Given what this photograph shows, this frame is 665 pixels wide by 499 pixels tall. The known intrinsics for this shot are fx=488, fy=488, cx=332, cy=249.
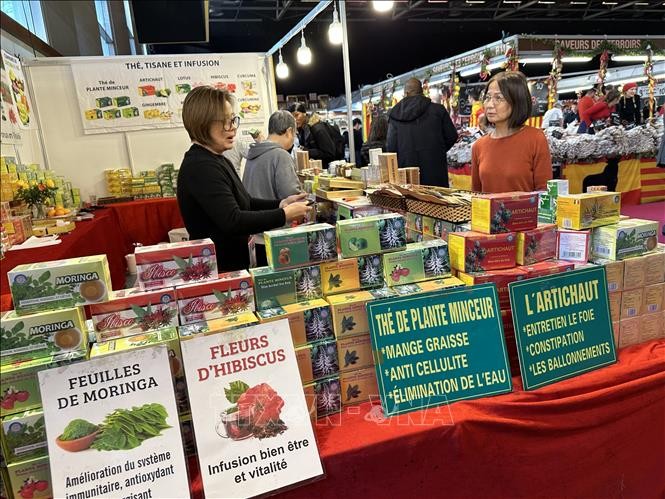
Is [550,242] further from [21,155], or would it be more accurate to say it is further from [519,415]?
[21,155]

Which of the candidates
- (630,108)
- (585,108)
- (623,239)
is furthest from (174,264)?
(630,108)

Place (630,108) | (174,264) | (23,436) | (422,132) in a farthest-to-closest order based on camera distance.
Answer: (630,108) → (422,132) → (174,264) → (23,436)

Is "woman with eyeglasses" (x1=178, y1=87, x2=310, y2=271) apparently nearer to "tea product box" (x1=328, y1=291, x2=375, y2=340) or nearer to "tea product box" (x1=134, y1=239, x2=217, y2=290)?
"tea product box" (x1=134, y1=239, x2=217, y2=290)

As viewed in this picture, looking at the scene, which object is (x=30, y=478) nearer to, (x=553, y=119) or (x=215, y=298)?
(x=215, y=298)

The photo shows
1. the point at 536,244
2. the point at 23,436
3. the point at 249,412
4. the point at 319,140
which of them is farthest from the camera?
the point at 319,140

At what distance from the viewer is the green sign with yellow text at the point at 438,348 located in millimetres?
1471

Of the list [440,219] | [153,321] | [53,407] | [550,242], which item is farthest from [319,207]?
[53,407]

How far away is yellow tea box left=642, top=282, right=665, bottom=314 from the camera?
184 cm

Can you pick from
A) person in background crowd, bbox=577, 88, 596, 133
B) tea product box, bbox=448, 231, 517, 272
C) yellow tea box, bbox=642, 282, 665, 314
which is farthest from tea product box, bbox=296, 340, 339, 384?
person in background crowd, bbox=577, 88, 596, 133

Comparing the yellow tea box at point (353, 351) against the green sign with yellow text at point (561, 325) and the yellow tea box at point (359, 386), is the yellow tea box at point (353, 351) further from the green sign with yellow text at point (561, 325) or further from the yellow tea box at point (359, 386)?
the green sign with yellow text at point (561, 325)

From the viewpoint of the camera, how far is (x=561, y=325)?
1647 millimetres

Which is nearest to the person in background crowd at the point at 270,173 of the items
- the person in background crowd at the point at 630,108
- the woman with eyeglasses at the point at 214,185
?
the woman with eyeglasses at the point at 214,185

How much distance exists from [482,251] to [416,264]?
0.24m

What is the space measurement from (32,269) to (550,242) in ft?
5.46
